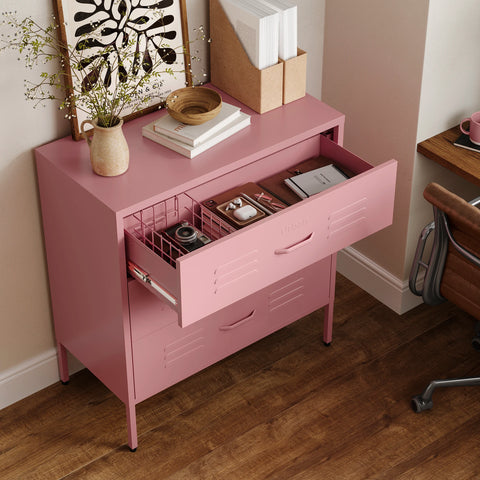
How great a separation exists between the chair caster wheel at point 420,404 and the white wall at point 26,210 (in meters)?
1.06

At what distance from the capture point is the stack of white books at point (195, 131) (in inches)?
84.0

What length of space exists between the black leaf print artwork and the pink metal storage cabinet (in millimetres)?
166

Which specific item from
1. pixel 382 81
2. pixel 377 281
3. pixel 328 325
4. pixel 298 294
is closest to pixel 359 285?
pixel 377 281

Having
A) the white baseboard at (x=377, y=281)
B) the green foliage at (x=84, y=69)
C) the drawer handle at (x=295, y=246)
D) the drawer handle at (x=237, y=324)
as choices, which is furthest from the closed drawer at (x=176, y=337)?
the white baseboard at (x=377, y=281)

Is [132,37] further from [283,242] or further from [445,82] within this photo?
[445,82]

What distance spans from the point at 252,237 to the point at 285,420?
0.78 meters

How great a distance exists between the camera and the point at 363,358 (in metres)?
2.74

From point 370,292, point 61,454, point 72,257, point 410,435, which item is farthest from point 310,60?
point 61,454

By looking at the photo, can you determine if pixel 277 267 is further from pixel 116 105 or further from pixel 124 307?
pixel 116 105

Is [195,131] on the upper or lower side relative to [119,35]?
lower

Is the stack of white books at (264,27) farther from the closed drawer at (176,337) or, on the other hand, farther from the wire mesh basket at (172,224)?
the closed drawer at (176,337)

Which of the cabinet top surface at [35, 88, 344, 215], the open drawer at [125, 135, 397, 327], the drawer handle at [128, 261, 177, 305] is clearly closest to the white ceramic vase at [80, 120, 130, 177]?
the cabinet top surface at [35, 88, 344, 215]

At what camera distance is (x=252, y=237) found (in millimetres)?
1964

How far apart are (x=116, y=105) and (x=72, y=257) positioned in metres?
0.45
